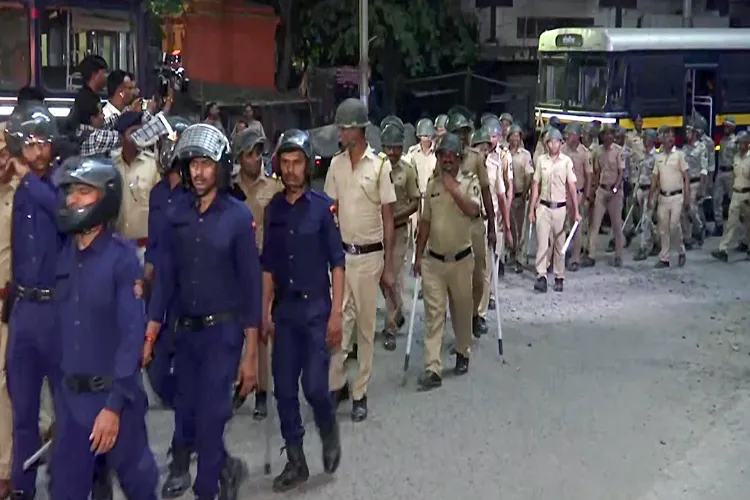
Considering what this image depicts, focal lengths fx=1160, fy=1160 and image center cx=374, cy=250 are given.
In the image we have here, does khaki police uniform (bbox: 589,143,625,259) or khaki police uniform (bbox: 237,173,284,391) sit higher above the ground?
khaki police uniform (bbox: 237,173,284,391)

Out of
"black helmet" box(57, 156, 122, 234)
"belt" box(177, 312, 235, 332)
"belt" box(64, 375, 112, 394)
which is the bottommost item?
"belt" box(64, 375, 112, 394)

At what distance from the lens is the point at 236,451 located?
805cm

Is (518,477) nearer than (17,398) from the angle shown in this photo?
No

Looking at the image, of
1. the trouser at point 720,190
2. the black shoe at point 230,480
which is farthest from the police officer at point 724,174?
the black shoe at point 230,480

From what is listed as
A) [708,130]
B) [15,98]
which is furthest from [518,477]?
[708,130]

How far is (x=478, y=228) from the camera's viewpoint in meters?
11.1

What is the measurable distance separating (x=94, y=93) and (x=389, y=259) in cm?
305

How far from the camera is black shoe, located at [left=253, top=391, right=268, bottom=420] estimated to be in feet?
29.1

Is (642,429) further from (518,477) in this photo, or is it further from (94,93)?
(94,93)

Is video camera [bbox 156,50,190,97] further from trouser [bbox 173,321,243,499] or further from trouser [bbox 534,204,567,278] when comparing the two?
trouser [bbox 173,321,243,499]

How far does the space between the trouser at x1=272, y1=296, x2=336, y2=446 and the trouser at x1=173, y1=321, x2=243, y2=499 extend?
814 mm

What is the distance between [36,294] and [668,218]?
1156 cm

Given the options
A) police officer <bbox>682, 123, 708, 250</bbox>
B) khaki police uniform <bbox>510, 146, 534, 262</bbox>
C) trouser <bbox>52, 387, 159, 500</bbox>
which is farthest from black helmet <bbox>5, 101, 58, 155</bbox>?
police officer <bbox>682, 123, 708, 250</bbox>

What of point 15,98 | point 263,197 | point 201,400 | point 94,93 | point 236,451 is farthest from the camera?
point 15,98
